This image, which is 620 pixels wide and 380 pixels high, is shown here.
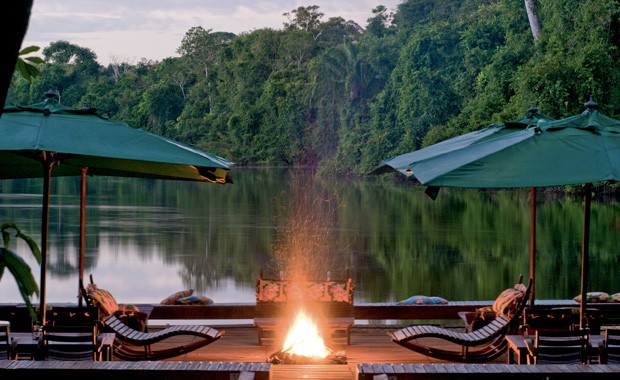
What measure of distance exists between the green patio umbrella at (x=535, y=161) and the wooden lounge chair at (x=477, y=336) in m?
1.19

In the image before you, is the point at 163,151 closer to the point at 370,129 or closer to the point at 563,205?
the point at 563,205

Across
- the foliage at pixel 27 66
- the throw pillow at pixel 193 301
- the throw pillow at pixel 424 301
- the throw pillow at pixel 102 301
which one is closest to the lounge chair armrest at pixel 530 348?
the throw pillow at pixel 424 301

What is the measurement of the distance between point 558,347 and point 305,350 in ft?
5.74

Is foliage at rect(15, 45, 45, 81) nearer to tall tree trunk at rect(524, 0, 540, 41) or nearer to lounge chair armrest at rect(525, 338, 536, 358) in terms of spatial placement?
lounge chair armrest at rect(525, 338, 536, 358)

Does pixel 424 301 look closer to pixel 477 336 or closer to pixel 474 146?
pixel 477 336

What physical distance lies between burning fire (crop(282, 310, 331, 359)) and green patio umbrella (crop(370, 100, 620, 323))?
1.45 metres

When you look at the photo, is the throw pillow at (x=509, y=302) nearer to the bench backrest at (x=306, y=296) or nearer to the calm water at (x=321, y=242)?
the bench backrest at (x=306, y=296)

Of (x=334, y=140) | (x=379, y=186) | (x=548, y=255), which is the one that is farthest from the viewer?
(x=334, y=140)

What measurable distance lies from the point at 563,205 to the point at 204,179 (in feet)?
98.3

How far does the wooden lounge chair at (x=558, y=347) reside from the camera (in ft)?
18.5

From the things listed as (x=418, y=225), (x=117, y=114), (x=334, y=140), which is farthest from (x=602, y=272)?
(x=117, y=114)

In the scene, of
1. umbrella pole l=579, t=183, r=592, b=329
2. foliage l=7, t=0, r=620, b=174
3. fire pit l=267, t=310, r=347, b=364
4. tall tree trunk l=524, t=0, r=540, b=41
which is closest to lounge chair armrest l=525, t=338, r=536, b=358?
umbrella pole l=579, t=183, r=592, b=329

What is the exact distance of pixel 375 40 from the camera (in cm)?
5747

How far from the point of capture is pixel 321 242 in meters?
27.8
